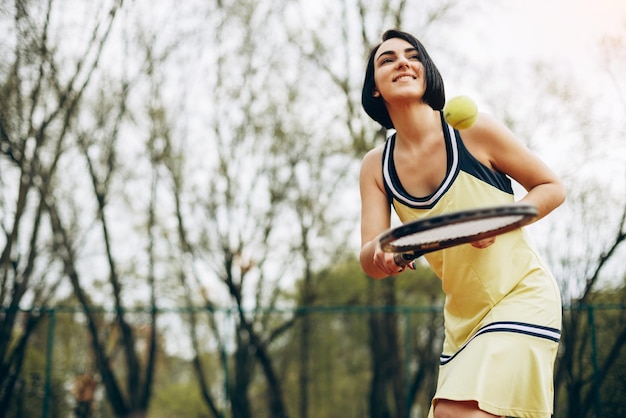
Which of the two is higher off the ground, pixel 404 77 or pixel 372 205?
pixel 404 77

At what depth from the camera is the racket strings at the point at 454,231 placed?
6.59ft

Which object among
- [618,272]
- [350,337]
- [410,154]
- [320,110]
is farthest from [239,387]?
[410,154]

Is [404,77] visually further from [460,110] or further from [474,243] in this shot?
[474,243]

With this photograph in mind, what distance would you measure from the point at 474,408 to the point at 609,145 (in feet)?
29.5

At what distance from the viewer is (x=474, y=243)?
2207mm

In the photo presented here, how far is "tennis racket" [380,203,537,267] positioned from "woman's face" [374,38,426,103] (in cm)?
65

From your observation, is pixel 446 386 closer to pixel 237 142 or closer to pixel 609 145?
pixel 609 145

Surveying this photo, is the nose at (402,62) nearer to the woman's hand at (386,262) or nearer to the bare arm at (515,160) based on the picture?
the bare arm at (515,160)

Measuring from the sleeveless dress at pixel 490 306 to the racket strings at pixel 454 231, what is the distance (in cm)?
27

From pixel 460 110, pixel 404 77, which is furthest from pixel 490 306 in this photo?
pixel 404 77

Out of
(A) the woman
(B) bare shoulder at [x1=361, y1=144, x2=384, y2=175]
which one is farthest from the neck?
(B) bare shoulder at [x1=361, y1=144, x2=384, y2=175]

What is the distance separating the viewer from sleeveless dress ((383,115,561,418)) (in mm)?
2104

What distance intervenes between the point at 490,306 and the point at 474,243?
24 cm

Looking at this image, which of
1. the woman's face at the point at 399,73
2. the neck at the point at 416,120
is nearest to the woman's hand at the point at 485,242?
the neck at the point at 416,120
